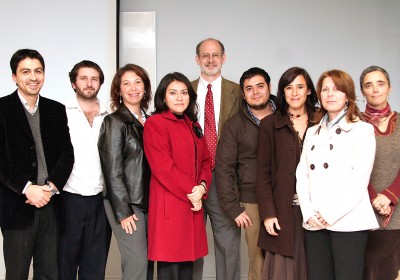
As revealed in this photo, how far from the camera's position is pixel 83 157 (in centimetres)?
261

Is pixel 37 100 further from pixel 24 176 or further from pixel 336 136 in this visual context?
pixel 336 136

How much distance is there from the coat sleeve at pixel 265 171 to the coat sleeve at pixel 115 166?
2.41ft

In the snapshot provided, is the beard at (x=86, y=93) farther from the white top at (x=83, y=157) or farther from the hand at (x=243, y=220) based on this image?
the hand at (x=243, y=220)

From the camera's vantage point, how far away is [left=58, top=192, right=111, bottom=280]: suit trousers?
2.58 metres

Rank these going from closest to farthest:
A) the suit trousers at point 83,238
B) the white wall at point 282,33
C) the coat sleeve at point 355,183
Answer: the coat sleeve at point 355,183 < the suit trousers at point 83,238 < the white wall at point 282,33

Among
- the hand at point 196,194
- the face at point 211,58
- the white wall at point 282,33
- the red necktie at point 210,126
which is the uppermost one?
the white wall at point 282,33

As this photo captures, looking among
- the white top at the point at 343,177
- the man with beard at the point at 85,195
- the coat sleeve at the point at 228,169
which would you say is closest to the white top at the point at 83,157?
the man with beard at the point at 85,195


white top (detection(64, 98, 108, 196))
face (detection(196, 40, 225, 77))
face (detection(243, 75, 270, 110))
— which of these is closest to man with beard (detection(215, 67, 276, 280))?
face (detection(243, 75, 270, 110))

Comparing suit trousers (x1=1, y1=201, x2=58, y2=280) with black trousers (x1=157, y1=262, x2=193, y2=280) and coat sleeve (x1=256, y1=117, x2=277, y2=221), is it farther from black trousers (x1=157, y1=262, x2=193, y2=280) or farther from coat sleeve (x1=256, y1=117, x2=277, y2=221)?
coat sleeve (x1=256, y1=117, x2=277, y2=221)

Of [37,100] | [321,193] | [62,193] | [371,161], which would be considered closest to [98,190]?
[62,193]

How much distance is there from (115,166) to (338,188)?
3.92ft

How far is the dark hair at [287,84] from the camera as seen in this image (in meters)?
2.50

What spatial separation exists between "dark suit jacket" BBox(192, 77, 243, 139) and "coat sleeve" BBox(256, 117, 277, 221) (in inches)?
21.0

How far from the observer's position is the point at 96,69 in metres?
2.75
